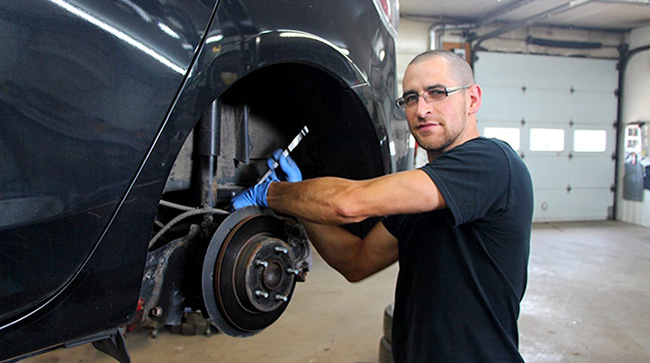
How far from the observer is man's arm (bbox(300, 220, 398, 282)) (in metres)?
1.55

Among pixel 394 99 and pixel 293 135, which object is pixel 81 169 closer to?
pixel 293 135

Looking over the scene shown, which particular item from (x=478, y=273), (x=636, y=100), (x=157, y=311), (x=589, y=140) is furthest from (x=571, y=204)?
(x=157, y=311)

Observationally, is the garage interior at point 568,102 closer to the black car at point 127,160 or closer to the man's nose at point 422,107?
the man's nose at point 422,107

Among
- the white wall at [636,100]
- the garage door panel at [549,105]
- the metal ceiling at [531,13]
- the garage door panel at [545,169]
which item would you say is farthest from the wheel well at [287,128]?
the white wall at [636,100]

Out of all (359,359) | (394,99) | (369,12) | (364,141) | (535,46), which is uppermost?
(535,46)

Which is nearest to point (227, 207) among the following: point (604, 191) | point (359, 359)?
point (359, 359)

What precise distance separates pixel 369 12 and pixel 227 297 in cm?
88

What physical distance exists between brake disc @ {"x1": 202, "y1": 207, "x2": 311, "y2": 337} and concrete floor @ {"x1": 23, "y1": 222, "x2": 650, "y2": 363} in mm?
1368

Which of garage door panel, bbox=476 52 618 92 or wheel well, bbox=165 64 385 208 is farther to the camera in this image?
garage door panel, bbox=476 52 618 92

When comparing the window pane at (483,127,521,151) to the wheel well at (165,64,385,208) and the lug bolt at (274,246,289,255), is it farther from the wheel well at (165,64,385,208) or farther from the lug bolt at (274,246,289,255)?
the lug bolt at (274,246,289,255)

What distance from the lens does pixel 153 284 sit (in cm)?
112

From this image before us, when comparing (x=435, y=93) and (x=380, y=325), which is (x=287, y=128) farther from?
(x=380, y=325)

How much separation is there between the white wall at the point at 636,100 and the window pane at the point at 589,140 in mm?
266

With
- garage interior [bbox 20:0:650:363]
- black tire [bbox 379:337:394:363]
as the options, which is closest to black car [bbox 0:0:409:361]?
black tire [bbox 379:337:394:363]
